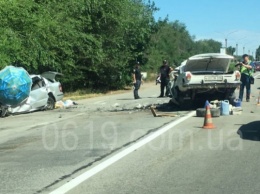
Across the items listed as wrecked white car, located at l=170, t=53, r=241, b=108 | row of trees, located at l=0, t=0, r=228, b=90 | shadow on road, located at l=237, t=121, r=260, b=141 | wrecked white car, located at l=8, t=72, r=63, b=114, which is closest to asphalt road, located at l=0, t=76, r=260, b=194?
shadow on road, located at l=237, t=121, r=260, b=141

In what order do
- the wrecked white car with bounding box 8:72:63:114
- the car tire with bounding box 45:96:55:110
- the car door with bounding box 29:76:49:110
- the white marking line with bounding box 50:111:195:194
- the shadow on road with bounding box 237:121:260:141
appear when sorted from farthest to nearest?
1. the car tire with bounding box 45:96:55:110
2. the car door with bounding box 29:76:49:110
3. the wrecked white car with bounding box 8:72:63:114
4. the shadow on road with bounding box 237:121:260:141
5. the white marking line with bounding box 50:111:195:194

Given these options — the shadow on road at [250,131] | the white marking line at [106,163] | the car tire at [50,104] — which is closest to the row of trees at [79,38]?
the car tire at [50,104]

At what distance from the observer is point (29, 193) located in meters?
6.26

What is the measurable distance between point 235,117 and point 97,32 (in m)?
20.2

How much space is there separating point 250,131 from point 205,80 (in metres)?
5.10

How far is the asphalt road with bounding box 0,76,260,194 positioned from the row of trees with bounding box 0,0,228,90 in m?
6.74

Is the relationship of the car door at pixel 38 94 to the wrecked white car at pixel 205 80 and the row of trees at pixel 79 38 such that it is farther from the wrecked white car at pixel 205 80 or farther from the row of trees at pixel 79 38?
the wrecked white car at pixel 205 80

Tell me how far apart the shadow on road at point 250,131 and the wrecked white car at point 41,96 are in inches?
350

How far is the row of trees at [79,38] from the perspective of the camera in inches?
798

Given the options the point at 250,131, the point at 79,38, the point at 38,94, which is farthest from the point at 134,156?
the point at 79,38

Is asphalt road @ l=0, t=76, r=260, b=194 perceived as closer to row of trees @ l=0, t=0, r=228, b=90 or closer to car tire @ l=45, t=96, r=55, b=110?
car tire @ l=45, t=96, r=55, b=110

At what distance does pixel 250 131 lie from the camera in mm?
11258

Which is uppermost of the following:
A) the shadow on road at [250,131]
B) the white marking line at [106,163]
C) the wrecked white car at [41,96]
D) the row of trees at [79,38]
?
the row of trees at [79,38]

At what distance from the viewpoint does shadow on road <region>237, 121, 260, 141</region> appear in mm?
10395
